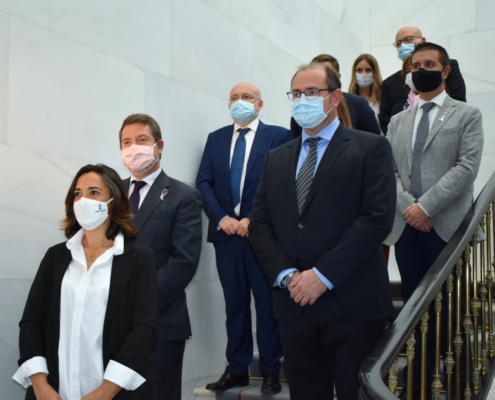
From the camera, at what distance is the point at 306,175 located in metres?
2.85

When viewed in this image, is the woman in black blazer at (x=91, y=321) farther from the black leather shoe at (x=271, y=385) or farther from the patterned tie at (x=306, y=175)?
the black leather shoe at (x=271, y=385)

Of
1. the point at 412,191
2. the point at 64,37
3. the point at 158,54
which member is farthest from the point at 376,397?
the point at 158,54

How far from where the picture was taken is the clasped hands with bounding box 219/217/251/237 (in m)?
4.00

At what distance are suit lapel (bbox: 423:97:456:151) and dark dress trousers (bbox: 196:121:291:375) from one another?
1.08 meters

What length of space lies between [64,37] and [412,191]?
6.85ft

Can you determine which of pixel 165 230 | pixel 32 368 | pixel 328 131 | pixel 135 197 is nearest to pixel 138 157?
pixel 135 197

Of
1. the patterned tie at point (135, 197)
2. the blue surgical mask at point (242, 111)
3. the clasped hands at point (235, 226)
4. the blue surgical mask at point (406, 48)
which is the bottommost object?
the clasped hands at point (235, 226)

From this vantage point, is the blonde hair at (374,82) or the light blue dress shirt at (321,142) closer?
the light blue dress shirt at (321,142)

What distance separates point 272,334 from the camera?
389cm

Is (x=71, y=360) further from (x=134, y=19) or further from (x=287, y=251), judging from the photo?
(x=134, y=19)

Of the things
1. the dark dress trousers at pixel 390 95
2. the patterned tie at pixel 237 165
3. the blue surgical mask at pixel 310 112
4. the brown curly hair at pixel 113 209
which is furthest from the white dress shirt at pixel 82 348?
the dark dress trousers at pixel 390 95

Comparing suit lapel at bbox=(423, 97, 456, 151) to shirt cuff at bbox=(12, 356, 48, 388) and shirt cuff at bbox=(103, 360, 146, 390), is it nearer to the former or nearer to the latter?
shirt cuff at bbox=(103, 360, 146, 390)

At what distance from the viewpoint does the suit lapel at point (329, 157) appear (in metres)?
2.76

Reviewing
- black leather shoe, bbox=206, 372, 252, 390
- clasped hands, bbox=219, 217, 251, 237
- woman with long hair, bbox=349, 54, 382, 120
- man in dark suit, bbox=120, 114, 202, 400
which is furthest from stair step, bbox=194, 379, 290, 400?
woman with long hair, bbox=349, 54, 382, 120
